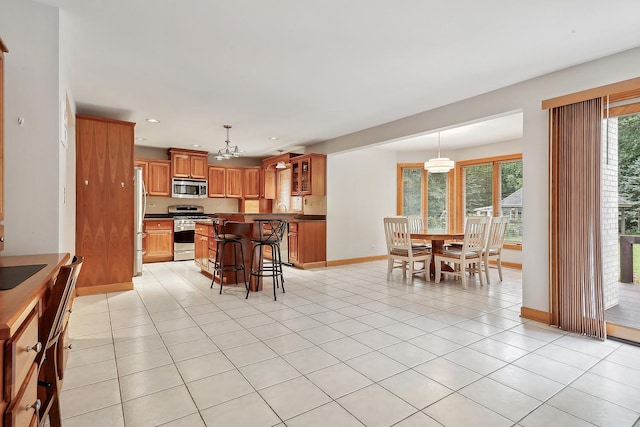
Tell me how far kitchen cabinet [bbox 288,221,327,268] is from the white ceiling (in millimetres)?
2496

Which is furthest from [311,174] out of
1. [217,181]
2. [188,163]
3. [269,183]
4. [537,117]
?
[537,117]

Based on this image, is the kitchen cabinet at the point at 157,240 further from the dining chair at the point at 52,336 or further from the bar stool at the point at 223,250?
the dining chair at the point at 52,336

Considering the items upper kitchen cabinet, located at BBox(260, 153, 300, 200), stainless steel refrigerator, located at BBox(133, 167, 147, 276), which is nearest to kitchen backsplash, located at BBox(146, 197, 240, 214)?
upper kitchen cabinet, located at BBox(260, 153, 300, 200)

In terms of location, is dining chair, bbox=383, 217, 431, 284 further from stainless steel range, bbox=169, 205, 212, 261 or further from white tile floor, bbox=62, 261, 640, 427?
stainless steel range, bbox=169, 205, 212, 261

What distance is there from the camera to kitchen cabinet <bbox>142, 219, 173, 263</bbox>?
22.2 ft

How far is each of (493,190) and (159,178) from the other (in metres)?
6.94

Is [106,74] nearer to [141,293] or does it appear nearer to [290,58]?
[290,58]

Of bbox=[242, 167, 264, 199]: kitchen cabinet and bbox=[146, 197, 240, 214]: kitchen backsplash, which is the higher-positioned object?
bbox=[242, 167, 264, 199]: kitchen cabinet

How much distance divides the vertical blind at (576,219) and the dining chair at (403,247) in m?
2.03

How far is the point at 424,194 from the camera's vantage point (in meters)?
7.61

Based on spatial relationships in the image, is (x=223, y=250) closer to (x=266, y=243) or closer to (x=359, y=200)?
(x=266, y=243)

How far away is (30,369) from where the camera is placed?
1232mm

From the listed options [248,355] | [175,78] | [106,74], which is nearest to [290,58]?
[175,78]

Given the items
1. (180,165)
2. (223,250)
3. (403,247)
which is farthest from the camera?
(180,165)
